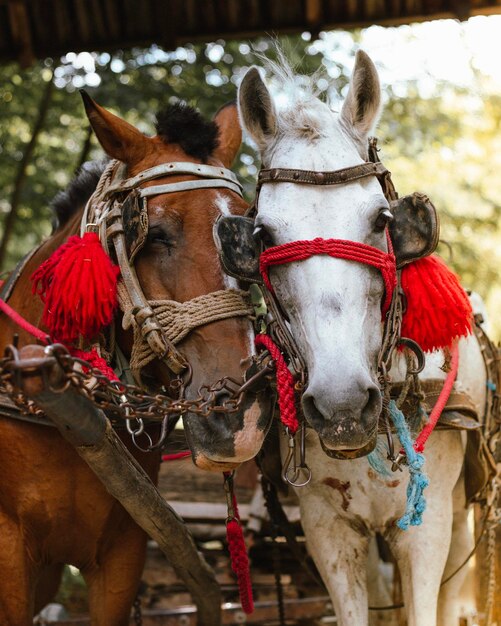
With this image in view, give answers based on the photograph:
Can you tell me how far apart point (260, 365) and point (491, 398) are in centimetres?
150

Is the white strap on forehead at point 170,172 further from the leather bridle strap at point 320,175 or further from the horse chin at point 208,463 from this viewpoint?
the horse chin at point 208,463

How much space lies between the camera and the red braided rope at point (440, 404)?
2.86 meters

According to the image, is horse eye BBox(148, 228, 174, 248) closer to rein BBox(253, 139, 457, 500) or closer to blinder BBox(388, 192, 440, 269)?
rein BBox(253, 139, 457, 500)

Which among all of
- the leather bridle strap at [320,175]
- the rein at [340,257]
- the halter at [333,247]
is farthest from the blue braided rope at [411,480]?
the leather bridle strap at [320,175]

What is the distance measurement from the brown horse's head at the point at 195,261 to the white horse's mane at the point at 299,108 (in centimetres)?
35

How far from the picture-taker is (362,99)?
293cm

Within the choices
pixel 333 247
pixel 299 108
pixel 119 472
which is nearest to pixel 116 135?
pixel 299 108

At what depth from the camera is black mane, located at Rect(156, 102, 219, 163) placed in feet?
10.6

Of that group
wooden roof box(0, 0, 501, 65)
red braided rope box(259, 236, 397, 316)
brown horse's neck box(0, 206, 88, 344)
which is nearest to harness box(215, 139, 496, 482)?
red braided rope box(259, 236, 397, 316)

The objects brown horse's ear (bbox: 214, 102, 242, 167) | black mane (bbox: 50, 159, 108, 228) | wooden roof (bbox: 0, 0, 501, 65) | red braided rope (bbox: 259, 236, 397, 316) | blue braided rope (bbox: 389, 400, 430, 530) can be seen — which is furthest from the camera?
wooden roof (bbox: 0, 0, 501, 65)

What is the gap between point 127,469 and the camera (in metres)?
2.88

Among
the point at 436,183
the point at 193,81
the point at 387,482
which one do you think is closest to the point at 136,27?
the point at 193,81

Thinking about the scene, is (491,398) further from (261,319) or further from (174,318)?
(174,318)

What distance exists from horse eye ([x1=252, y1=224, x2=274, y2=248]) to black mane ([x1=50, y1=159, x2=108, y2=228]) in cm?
117
